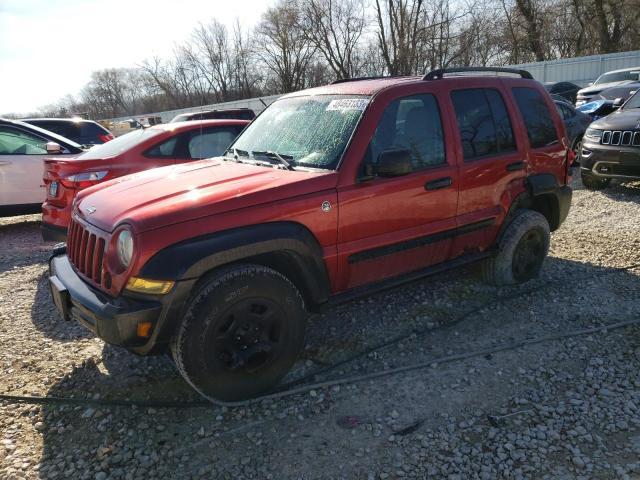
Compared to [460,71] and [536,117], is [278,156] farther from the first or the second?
[536,117]

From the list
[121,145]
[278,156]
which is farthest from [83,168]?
[278,156]

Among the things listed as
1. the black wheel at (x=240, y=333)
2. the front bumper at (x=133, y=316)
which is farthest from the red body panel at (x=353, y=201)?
the black wheel at (x=240, y=333)

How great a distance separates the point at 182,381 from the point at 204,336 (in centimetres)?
71

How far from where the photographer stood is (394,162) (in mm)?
3039

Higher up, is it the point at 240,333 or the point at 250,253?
the point at 250,253

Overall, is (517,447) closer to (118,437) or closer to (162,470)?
(162,470)

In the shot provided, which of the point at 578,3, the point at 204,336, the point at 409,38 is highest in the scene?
the point at 578,3

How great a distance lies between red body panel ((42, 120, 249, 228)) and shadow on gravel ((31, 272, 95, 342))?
103 cm

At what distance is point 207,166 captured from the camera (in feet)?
12.1

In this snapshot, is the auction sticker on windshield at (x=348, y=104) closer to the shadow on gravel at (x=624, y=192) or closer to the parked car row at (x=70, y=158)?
the parked car row at (x=70, y=158)

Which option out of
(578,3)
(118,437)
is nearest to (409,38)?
(578,3)

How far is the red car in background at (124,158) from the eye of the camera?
17.9ft

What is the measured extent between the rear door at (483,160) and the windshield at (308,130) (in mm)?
943

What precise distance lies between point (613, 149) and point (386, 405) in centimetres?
644
